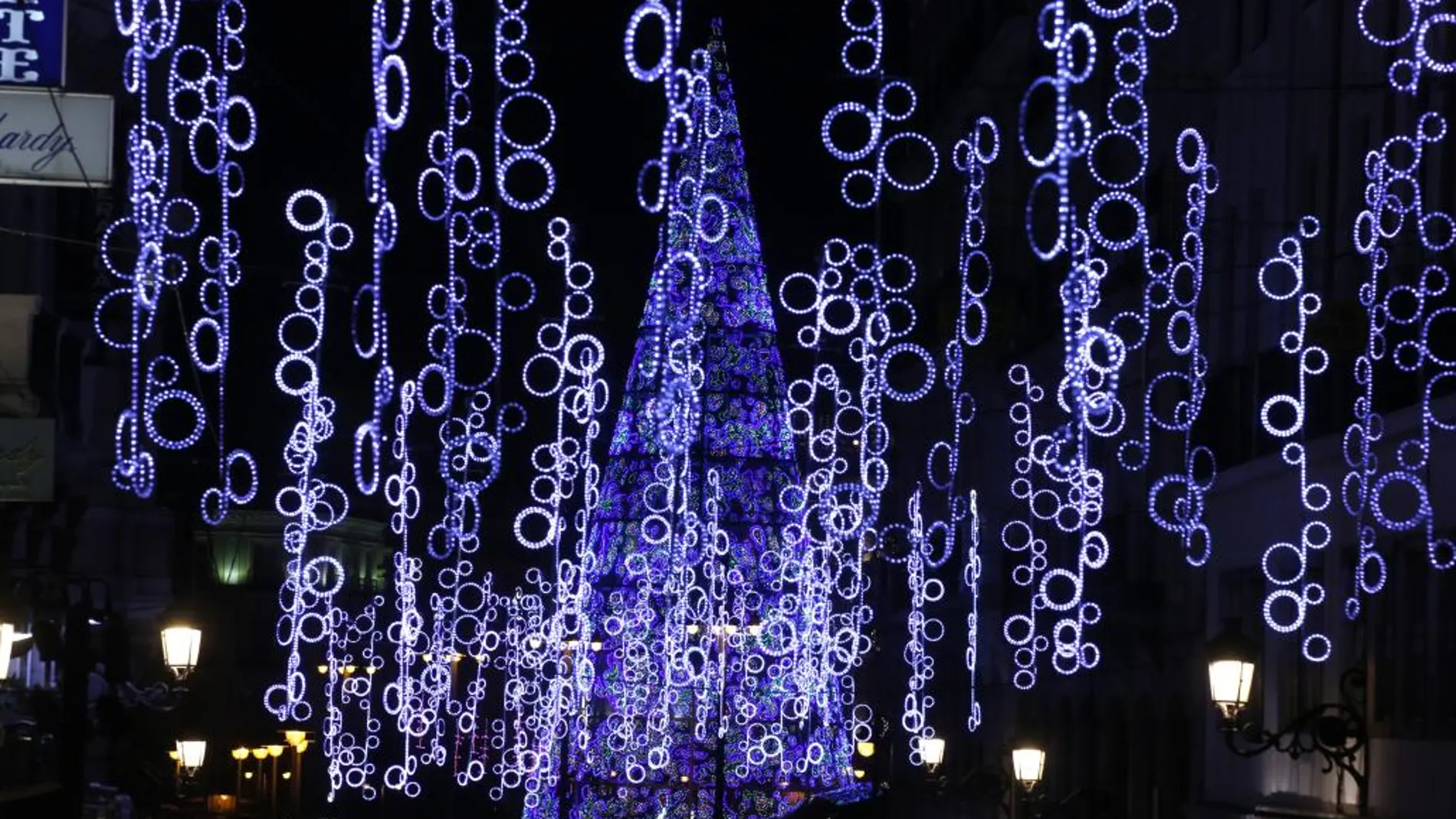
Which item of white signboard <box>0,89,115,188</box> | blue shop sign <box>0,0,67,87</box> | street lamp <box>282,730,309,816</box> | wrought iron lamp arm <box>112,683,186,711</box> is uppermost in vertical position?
blue shop sign <box>0,0,67,87</box>

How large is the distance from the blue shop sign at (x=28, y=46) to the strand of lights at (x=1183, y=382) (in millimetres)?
12815

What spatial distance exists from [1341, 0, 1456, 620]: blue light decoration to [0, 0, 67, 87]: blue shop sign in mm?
8641

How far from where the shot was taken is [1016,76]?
41281mm

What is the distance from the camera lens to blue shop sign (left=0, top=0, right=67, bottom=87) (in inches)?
594

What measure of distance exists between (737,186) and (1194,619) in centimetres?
981

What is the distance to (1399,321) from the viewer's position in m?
19.1

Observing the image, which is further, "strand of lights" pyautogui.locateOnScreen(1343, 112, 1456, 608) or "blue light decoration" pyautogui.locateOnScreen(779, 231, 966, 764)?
"blue light decoration" pyautogui.locateOnScreen(779, 231, 966, 764)

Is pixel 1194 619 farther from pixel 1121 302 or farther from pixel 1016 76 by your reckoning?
pixel 1016 76

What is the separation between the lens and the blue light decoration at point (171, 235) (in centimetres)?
1416

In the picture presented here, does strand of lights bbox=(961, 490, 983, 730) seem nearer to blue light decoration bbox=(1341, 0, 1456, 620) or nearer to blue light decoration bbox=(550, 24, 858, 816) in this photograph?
blue light decoration bbox=(550, 24, 858, 816)

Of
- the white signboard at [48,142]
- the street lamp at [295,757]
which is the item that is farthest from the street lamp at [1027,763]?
the street lamp at [295,757]

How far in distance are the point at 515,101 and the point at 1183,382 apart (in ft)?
41.1

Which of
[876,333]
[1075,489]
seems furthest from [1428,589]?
[876,333]

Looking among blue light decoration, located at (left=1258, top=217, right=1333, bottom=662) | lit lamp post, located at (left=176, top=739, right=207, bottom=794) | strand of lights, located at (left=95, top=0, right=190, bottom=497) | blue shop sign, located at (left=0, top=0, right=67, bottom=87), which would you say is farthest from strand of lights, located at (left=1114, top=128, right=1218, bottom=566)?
blue shop sign, located at (left=0, top=0, right=67, bottom=87)
